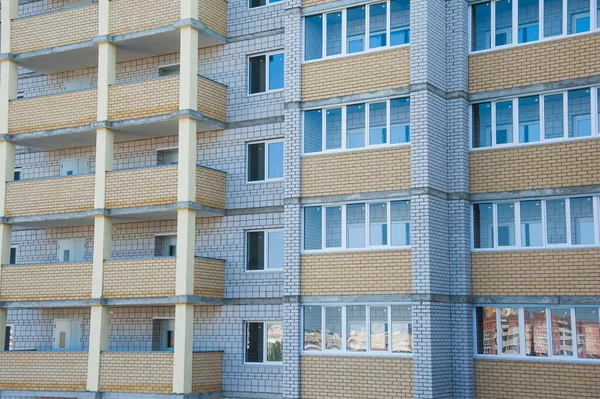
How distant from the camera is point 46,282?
24.9 metres

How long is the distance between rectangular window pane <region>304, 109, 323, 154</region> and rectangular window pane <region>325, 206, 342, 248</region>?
159 cm

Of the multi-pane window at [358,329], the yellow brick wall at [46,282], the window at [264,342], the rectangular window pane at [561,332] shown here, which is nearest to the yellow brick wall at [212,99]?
the yellow brick wall at [46,282]

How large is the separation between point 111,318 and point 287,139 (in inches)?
295

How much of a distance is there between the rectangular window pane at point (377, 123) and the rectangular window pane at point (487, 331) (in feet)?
15.2

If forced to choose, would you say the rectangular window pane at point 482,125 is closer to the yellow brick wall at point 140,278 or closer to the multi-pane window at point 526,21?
the multi-pane window at point 526,21

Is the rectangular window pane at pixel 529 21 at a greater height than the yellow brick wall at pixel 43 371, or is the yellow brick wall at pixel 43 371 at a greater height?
the rectangular window pane at pixel 529 21

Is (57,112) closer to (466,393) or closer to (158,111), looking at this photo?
(158,111)

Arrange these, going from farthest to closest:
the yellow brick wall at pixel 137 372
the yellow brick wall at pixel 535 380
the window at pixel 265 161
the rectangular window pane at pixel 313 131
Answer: the window at pixel 265 161 < the yellow brick wall at pixel 137 372 < the rectangular window pane at pixel 313 131 < the yellow brick wall at pixel 535 380

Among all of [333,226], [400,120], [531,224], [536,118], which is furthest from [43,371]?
[536,118]

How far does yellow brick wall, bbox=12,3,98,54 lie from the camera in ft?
83.9

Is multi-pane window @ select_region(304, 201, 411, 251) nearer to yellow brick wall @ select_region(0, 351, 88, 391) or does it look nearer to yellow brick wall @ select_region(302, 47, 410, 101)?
yellow brick wall @ select_region(302, 47, 410, 101)

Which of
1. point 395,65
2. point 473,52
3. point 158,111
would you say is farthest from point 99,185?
point 473,52

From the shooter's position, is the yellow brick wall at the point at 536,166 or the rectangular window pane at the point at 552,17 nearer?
the yellow brick wall at the point at 536,166

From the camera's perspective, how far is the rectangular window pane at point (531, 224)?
66.6 feet
